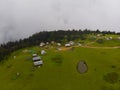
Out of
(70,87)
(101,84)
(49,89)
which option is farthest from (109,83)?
(49,89)

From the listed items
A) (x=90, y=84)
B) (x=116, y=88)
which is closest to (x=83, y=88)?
(x=90, y=84)

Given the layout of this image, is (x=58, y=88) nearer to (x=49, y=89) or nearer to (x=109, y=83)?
(x=49, y=89)

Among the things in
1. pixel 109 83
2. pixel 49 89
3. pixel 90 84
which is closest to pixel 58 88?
pixel 49 89

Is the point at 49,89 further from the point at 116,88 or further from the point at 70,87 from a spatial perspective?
the point at 116,88

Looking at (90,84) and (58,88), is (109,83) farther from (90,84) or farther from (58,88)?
(58,88)

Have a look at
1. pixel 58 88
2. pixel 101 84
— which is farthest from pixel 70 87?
Result: pixel 101 84

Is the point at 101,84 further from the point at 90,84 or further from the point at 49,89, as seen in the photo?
the point at 49,89
